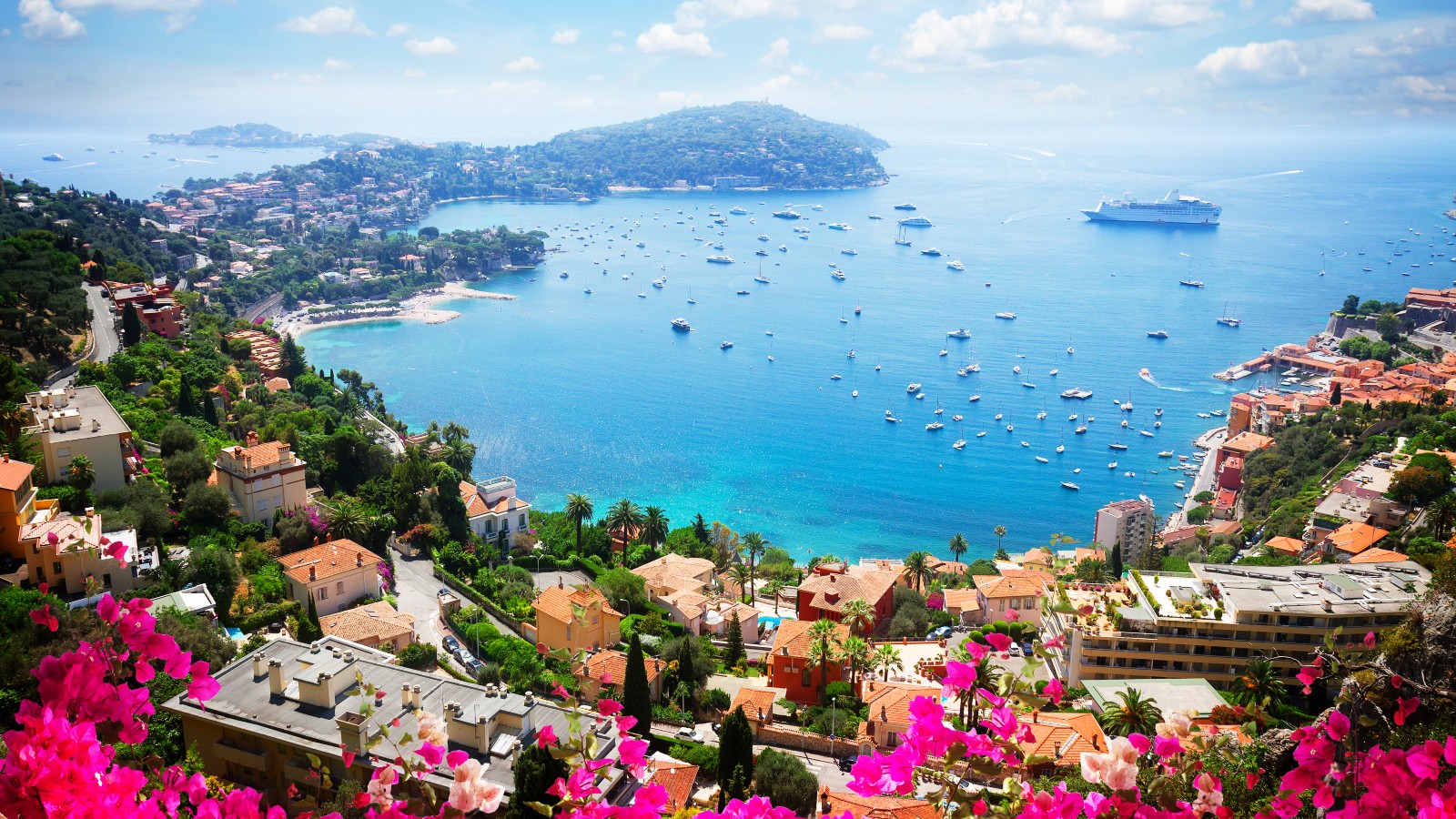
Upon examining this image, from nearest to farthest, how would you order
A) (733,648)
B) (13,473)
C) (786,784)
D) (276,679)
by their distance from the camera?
(276,679)
(786,784)
(13,473)
(733,648)

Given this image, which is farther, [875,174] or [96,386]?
[875,174]

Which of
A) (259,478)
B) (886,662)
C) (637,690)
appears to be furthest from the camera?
(259,478)

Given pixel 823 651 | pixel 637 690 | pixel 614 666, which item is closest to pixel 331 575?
pixel 614 666

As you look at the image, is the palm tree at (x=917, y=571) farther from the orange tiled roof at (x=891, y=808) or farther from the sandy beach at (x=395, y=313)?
the sandy beach at (x=395, y=313)

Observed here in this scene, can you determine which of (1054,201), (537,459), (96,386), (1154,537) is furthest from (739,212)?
(96,386)

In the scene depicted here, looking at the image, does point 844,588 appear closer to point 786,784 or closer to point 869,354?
point 786,784

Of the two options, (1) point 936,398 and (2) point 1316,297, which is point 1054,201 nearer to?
(2) point 1316,297

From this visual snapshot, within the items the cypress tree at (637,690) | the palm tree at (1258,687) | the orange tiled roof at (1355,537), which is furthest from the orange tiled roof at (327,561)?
the orange tiled roof at (1355,537)
